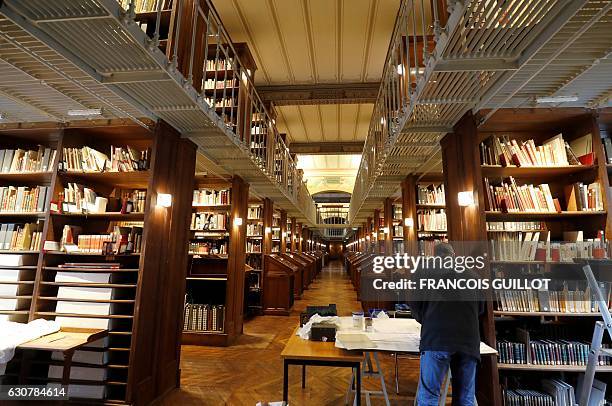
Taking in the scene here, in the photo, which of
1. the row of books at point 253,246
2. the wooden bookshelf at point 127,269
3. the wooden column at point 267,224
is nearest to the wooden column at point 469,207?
the wooden bookshelf at point 127,269

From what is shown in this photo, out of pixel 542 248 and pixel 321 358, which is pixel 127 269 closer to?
pixel 321 358

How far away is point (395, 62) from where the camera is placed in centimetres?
375

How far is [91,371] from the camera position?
313 cm

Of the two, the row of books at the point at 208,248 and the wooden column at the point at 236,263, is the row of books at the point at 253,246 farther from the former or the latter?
the wooden column at the point at 236,263

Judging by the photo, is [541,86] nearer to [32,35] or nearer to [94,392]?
[32,35]

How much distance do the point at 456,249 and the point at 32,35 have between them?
3975 mm

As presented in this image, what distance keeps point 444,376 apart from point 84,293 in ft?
11.3

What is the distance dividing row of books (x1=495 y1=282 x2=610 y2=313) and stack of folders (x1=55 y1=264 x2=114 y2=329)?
12.9 feet

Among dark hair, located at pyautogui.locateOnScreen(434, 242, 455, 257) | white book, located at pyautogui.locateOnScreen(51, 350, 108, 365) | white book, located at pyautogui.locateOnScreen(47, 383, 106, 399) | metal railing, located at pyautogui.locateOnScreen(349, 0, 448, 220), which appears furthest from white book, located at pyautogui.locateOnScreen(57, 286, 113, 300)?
metal railing, located at pyautogui.locateOnScreen(349, 0, 448, 220)

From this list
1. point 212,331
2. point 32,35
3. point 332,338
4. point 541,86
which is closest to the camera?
point 32,35

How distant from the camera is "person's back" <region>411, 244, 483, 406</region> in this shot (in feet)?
7.09

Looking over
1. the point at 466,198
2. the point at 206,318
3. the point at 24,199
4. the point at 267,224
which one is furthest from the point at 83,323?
the point at 267,224

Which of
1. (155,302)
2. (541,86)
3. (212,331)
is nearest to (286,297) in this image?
(212,331)

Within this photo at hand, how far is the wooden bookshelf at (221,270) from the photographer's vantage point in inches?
207
